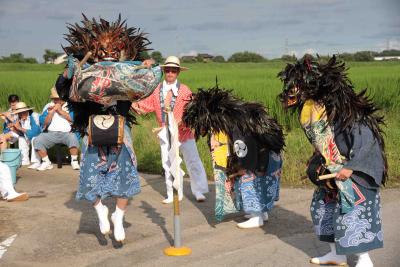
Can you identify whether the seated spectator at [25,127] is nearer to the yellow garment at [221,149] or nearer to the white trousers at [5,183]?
the white trousers at [5,183]

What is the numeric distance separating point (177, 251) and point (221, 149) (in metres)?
1.32

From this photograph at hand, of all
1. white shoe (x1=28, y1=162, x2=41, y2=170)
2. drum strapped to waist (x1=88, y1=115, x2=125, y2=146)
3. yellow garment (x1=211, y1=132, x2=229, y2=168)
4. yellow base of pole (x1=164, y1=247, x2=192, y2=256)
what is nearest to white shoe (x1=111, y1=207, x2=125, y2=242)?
yellow base of pole (x1=164, y1=247, x2=192, y2=256)

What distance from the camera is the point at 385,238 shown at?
18.5ft

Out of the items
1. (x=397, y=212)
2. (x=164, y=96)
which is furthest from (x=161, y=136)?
(x=397, y=212)

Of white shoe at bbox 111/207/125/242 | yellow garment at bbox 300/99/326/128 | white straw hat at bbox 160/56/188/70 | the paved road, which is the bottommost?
the paved road

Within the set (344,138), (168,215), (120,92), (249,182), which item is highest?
(120,92)

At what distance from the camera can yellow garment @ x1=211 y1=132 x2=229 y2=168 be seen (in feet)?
20.6

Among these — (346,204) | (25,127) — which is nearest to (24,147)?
(25,127)

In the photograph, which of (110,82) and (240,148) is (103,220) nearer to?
(110,82)

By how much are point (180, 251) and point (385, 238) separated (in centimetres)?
194

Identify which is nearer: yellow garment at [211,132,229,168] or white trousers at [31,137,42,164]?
yellow garment at [211,132,229,168]

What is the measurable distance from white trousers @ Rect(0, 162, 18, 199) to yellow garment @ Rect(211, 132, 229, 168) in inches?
119

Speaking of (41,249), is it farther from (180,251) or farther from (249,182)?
(249,182)

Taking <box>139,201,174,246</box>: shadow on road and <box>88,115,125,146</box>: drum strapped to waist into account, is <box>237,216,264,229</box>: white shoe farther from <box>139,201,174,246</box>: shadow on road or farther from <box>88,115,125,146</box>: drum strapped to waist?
<box>88,115,125,146</box>: drum strapped to waist
